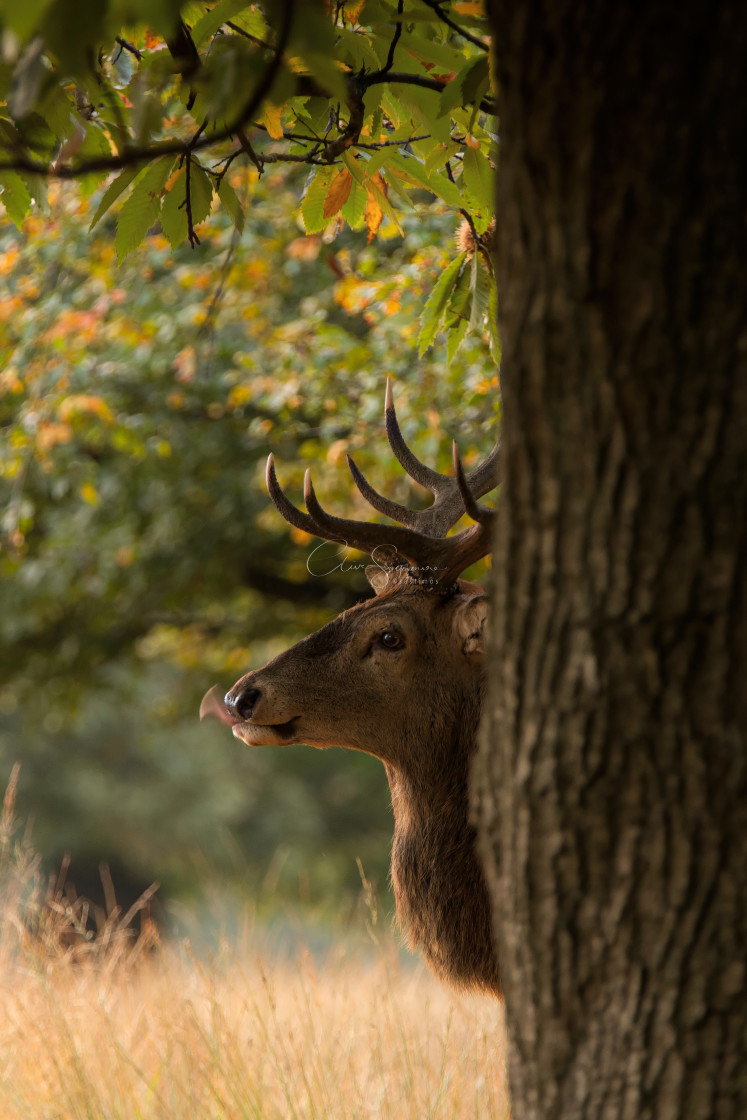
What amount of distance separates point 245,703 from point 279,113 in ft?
5.06

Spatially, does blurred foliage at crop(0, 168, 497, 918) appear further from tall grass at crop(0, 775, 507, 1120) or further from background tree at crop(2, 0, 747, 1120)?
background tree at crop(2, 0, 747, 1120)

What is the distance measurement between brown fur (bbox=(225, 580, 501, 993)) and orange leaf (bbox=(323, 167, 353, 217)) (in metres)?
1.14

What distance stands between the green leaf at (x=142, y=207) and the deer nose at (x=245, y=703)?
1.22 metres

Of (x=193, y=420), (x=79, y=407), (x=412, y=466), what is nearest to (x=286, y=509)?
(x=412, y=466)

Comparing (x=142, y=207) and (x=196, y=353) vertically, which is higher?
(x=196, y=353)

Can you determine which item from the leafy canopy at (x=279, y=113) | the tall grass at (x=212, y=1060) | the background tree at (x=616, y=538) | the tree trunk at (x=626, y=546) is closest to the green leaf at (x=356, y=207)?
the leafy canopy at (x=279, y=113)

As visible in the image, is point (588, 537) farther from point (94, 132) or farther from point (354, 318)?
point (354, 318)

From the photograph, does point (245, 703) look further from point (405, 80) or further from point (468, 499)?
point (405, 80)

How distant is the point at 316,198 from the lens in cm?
252

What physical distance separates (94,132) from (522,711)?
1705mm

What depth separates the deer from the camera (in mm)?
2924

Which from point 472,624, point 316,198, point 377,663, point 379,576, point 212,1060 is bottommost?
point 212,1060

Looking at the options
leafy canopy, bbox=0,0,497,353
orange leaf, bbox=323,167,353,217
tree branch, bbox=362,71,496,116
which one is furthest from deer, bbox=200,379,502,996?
tree branch, bbox=362,71,496,116

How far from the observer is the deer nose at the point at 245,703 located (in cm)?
286
